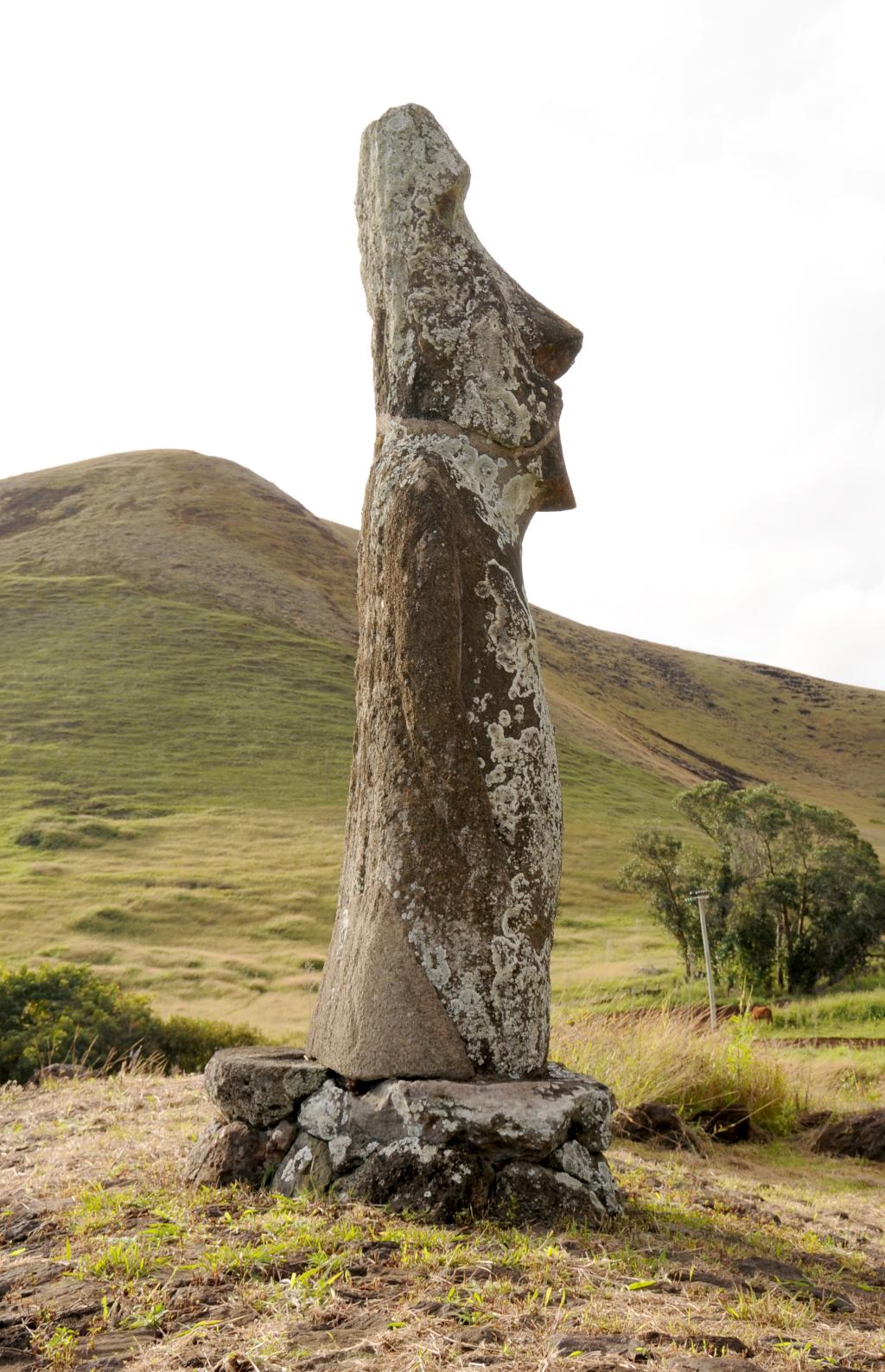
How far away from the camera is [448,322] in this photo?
601cm

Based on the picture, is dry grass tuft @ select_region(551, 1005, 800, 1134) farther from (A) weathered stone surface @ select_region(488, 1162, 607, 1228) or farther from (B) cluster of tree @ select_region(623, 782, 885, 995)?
(B) cluster of tree @ select_region(623, 782, 885, 995)

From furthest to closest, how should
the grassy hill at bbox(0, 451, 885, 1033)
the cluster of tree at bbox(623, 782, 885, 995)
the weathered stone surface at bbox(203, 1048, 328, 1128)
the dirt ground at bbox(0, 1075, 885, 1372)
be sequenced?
the grassy hill at bbox(0, 451, 885, 1033) → the cluster of tree at bbox(623, 782, 885, 995) → the weathered stone surface at bbox(203, 1048, 328, 1128) → the dirt ground at bbox(0, 1075, 885, 1372)

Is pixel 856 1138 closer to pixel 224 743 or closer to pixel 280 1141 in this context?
pixel 280 1141

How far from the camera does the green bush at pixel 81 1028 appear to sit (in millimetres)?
10703

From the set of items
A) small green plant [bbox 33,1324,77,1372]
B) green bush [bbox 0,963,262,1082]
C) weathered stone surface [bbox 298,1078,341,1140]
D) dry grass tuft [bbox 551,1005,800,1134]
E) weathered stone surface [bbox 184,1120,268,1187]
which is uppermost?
weathered stone surface [bbox 298,1078,341,1140]

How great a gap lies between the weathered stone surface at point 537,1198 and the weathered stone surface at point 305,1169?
76 centimetres

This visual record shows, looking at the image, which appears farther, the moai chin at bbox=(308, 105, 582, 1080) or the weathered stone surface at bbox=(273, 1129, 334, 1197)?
the moai chin at bbox=(308, 105, 582, 1080)

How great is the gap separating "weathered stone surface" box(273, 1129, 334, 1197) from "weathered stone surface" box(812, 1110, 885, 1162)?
565cm

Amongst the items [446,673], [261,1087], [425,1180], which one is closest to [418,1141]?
[425,1180]

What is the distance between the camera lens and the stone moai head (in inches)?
235

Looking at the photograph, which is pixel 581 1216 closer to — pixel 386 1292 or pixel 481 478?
pixel 386 1292

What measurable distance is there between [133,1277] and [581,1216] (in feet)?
6.26

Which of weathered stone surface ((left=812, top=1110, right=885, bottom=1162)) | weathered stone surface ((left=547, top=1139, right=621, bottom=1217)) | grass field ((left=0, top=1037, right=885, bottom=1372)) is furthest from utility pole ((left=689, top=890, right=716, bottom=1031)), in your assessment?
grass field ((left=0, top=1037, right=885, bottom=1372))

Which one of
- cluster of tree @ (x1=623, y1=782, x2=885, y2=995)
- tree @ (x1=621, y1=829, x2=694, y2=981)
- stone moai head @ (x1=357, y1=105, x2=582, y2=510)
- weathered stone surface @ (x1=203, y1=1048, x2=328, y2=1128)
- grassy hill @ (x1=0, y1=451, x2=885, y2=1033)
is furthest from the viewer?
grassy hill @ (x1=0, y1=451, x2=885, y2=1033)
